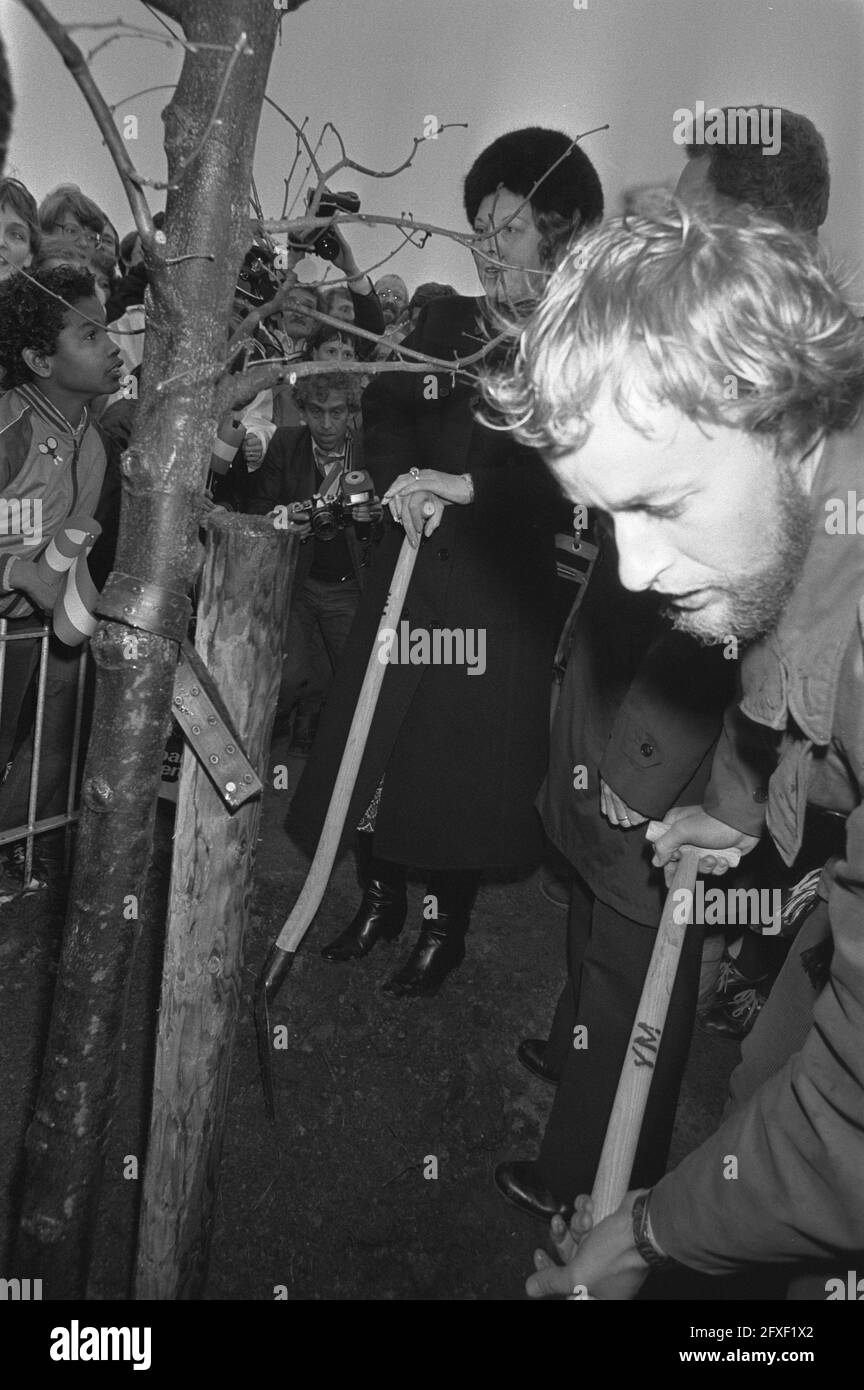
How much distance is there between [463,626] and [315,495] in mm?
2186

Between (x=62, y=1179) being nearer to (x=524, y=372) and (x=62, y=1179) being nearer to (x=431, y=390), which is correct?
(x=524, y=372)

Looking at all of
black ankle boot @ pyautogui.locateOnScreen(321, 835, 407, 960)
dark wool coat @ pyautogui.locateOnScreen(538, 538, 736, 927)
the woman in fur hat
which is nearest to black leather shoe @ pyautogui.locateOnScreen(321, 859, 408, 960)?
black ankle boot @ pyautogui.locateOnScreen(321, 835, 407, 960)

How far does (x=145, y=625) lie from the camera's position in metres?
1.53

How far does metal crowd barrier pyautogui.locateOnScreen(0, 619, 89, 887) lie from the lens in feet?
11.9

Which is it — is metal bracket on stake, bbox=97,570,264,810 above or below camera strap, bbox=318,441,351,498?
below

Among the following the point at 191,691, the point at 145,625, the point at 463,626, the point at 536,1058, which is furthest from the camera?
the point at 536,1058

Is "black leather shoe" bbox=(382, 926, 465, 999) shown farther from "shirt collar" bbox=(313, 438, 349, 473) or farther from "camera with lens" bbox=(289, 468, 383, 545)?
"shirt collar" bbox=(313, 438, 349, 473)

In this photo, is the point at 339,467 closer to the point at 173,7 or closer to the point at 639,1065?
the point at 173,7

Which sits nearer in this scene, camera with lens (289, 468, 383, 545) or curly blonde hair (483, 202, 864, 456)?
curly blonde hair (483, 202, 864, 456)

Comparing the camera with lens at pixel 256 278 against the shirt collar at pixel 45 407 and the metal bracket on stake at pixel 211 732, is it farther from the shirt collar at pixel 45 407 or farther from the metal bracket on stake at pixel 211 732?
the metal bracket on stake at pixel 211 732

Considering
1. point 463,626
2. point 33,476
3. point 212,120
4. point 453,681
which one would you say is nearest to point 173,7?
point 212,120

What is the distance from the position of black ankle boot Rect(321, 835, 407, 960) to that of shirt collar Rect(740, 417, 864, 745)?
241cm

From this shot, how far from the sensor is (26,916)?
3697 millimetres

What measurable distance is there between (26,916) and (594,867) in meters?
2.41
